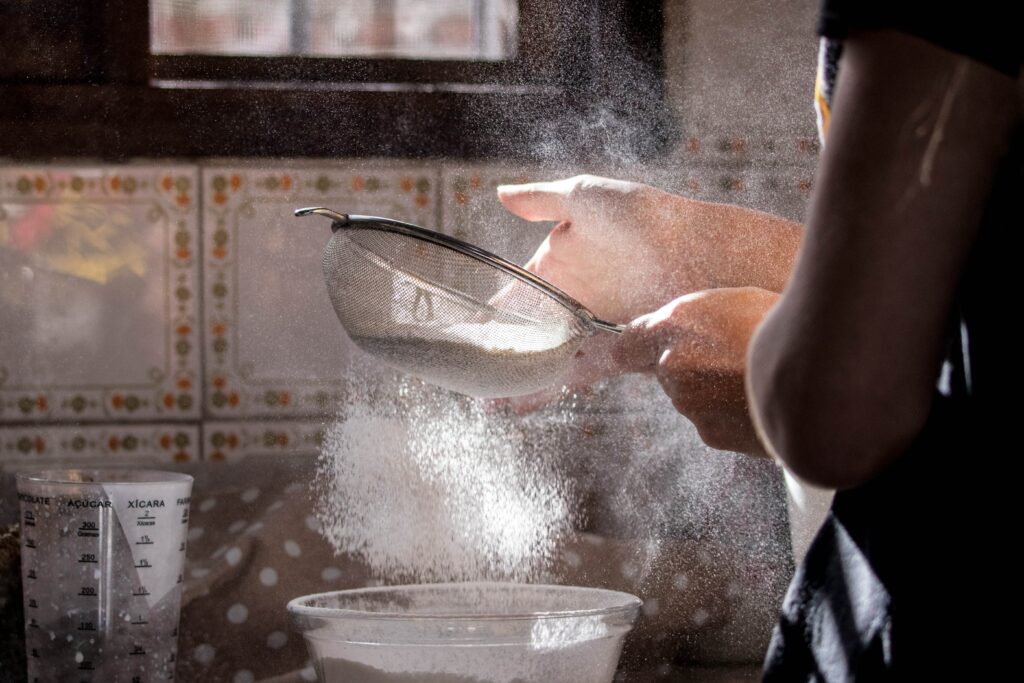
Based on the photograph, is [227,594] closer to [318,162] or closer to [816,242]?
[318,162]

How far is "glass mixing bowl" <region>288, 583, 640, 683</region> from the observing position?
59 cm

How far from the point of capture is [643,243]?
0.84m

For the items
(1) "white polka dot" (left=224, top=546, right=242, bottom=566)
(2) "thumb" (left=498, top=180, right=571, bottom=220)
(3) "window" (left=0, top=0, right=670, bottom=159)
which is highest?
(3) "window" (left=0, top=0, right=670, bottom=159)

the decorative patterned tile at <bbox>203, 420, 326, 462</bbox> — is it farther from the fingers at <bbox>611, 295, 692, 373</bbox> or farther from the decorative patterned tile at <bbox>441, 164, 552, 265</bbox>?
the fingers at <bbox>611, 295, 692, 373</bbox>

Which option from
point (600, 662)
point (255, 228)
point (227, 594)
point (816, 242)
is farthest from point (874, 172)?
point (255, 228)

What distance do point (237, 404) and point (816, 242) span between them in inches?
30.6

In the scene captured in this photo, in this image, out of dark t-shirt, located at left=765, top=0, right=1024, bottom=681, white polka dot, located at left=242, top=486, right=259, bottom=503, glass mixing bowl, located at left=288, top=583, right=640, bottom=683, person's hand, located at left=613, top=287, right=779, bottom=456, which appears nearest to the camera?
dark t-shirt, located at left=765, top=0, right=1024, bottom=681

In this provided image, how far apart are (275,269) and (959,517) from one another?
74 centimetres

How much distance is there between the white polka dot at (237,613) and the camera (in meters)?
0.83

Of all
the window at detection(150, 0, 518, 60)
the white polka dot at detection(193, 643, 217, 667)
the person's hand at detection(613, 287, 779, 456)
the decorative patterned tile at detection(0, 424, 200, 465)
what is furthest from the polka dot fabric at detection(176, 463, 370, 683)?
the window at detection(150, 0, 518, 60)

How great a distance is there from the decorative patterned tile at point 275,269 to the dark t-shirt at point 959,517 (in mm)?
667

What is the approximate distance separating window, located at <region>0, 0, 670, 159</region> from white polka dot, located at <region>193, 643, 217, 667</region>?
0.45 m

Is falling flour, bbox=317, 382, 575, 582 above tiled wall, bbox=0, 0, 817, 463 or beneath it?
beneath

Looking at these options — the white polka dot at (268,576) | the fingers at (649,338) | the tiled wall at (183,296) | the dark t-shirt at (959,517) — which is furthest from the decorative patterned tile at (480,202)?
the dark t-shirt at (959,517)
